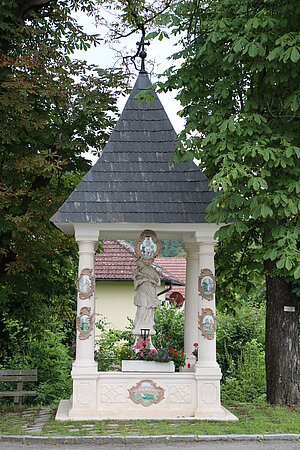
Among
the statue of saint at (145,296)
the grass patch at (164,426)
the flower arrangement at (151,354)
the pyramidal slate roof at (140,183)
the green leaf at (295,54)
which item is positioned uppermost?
the green leaf at (295,54)

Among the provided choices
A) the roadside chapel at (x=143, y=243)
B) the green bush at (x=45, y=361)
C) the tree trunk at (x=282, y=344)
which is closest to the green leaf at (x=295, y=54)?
the roadside chapel at (x=143, y=243)

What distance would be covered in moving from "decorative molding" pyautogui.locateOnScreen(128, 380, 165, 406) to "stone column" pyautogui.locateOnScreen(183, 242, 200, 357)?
1.92 m

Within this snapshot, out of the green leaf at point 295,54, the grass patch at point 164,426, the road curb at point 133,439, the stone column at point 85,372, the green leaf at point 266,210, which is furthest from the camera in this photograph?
the stone column at point 85,372

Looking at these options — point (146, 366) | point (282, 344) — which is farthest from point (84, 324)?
point (282, 344)

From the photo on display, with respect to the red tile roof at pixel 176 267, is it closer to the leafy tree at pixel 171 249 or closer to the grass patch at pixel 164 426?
the grass patch at pixel 164 426

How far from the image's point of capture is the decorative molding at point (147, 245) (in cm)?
1082

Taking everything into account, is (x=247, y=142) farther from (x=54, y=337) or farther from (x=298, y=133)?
(x=54, y=337)

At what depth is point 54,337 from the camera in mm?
14906

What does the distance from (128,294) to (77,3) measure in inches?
450

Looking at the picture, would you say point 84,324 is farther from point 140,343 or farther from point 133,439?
point 133,439

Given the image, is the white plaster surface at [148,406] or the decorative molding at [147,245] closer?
the white plaster surface at [148,406]

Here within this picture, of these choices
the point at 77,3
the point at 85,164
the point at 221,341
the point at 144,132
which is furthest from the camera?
the point at 221,341

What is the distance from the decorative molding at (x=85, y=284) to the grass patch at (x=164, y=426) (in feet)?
6.46

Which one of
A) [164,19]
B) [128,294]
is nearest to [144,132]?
[164,19]
